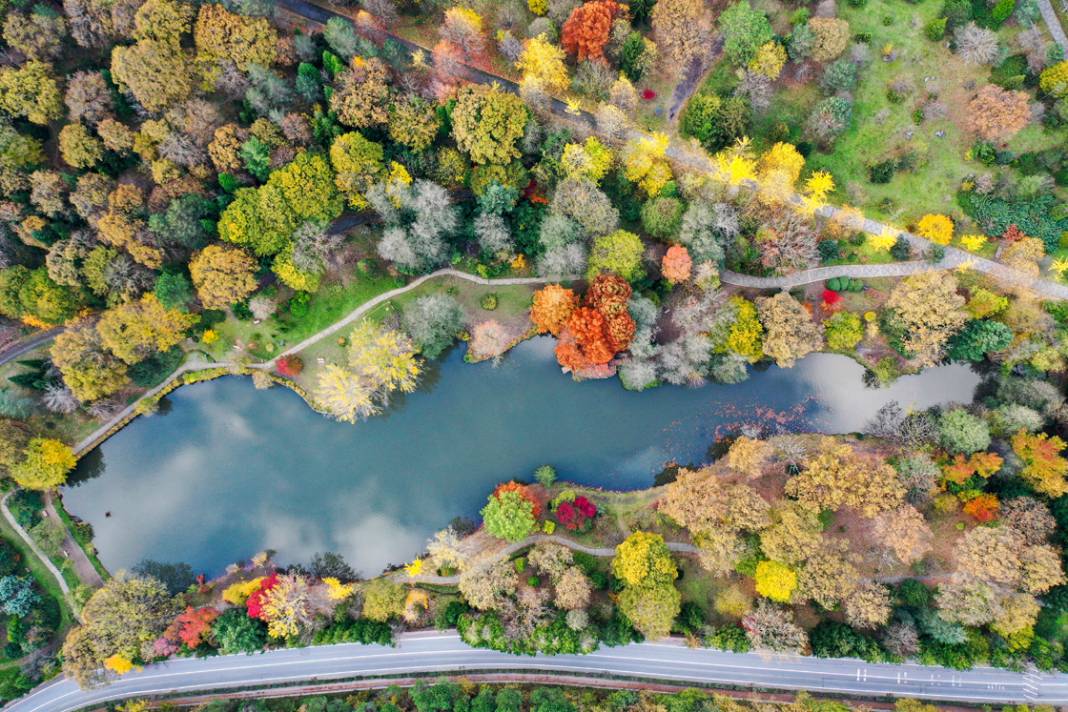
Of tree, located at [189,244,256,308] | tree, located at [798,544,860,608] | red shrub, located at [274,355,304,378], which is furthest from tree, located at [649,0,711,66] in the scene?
red shrub, located at [274,355,304,378]

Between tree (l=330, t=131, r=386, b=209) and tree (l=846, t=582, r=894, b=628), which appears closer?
tree (l=846, t=582, r=894, b=628)

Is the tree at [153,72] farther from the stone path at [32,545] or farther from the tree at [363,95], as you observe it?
the stone path at [32,545]

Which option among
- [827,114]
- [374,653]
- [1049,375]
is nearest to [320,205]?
[374,653]

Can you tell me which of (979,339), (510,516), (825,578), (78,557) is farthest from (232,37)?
(979,339)

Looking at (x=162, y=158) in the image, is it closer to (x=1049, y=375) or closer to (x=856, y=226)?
(x=856, y=226)

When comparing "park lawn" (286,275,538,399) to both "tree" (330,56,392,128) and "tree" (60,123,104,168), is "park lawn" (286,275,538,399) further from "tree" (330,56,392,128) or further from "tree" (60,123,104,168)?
"tree" (60,123,104,168)

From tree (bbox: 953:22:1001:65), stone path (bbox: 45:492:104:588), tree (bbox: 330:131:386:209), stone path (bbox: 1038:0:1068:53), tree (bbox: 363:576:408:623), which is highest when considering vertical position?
stone path (bbox: 1038:0:1068:53)

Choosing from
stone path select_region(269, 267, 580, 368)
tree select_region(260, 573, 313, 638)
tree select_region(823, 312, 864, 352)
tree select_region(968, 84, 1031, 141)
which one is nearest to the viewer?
tree select_region(968, 84, 1031, 141)
